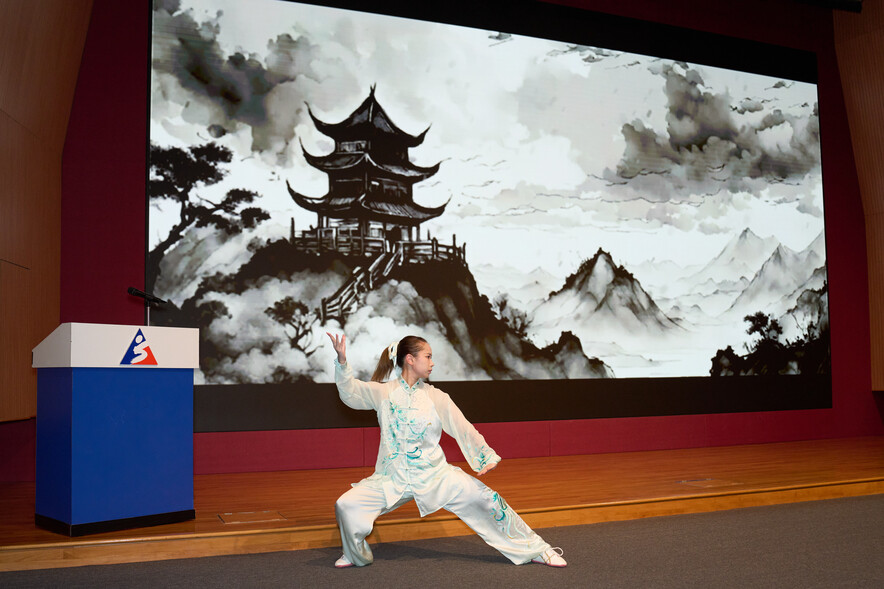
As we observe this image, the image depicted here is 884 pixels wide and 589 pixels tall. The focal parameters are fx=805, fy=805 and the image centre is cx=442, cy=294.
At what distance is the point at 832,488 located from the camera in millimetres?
5004

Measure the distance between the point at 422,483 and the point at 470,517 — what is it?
0.82 ft

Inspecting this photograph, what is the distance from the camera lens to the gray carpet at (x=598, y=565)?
3.13m

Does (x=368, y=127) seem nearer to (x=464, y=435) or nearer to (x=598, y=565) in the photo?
(x=464, y=435)

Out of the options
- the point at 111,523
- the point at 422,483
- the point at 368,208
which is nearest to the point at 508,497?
the point at 422,483

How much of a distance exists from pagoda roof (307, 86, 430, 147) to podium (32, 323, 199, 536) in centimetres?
256

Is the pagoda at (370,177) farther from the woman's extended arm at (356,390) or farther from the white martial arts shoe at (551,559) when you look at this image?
the white martial arts shoe at (551,559)

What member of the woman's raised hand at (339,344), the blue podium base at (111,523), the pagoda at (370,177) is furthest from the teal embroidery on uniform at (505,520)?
the pagoda at (370,177)

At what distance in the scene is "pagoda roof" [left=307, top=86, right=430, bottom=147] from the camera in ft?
19.8

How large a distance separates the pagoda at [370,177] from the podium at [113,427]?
226cm

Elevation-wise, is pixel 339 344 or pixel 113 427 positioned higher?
pixel 339 344

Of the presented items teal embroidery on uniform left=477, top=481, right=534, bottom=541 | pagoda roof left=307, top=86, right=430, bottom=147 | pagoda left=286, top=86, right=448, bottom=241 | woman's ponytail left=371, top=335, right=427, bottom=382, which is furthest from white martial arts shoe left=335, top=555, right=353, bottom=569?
pagoda roof left=307, top=86, right=430, bottom=147

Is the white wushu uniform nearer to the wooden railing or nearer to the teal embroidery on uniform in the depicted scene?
the teal embroidery on uniform

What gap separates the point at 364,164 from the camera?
6.08 m

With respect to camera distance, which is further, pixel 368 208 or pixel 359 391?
pixel 368 208
